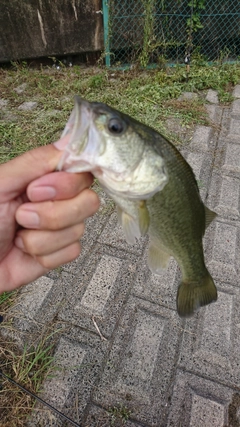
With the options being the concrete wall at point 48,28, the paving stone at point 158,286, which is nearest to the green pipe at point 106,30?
the concrete wall at point 48,28

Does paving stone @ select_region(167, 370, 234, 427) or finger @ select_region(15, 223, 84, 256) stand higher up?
finger @ select_region(15, 223, 84, 256)

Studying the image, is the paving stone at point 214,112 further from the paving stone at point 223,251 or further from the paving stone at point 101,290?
the paving stone at point 101,290

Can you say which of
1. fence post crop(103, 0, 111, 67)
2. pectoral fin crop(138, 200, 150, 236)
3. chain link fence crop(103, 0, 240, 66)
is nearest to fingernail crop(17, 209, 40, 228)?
pectoral fin crop(138, 200, 150, 236)

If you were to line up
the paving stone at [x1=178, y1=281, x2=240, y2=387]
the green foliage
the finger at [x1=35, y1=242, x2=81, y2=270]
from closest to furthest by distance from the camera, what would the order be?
the finger at [x1=35, y1=242, x2=81, y2=270] → the paving stone at [x1=178, y1=281, x2=240, y2=387] → the green foliage

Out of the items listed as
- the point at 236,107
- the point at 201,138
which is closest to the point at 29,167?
the point at 201,138

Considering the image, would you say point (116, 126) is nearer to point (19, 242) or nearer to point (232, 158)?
point (19, 242)

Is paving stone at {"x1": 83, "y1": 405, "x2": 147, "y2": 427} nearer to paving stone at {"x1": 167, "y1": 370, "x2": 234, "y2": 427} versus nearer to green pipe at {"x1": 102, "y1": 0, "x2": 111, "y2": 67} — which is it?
paving stone at {"x1": 167, "y1": 370, "x2": 234, "y2": 427}

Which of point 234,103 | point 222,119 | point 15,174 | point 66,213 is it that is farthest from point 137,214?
point 234,103
